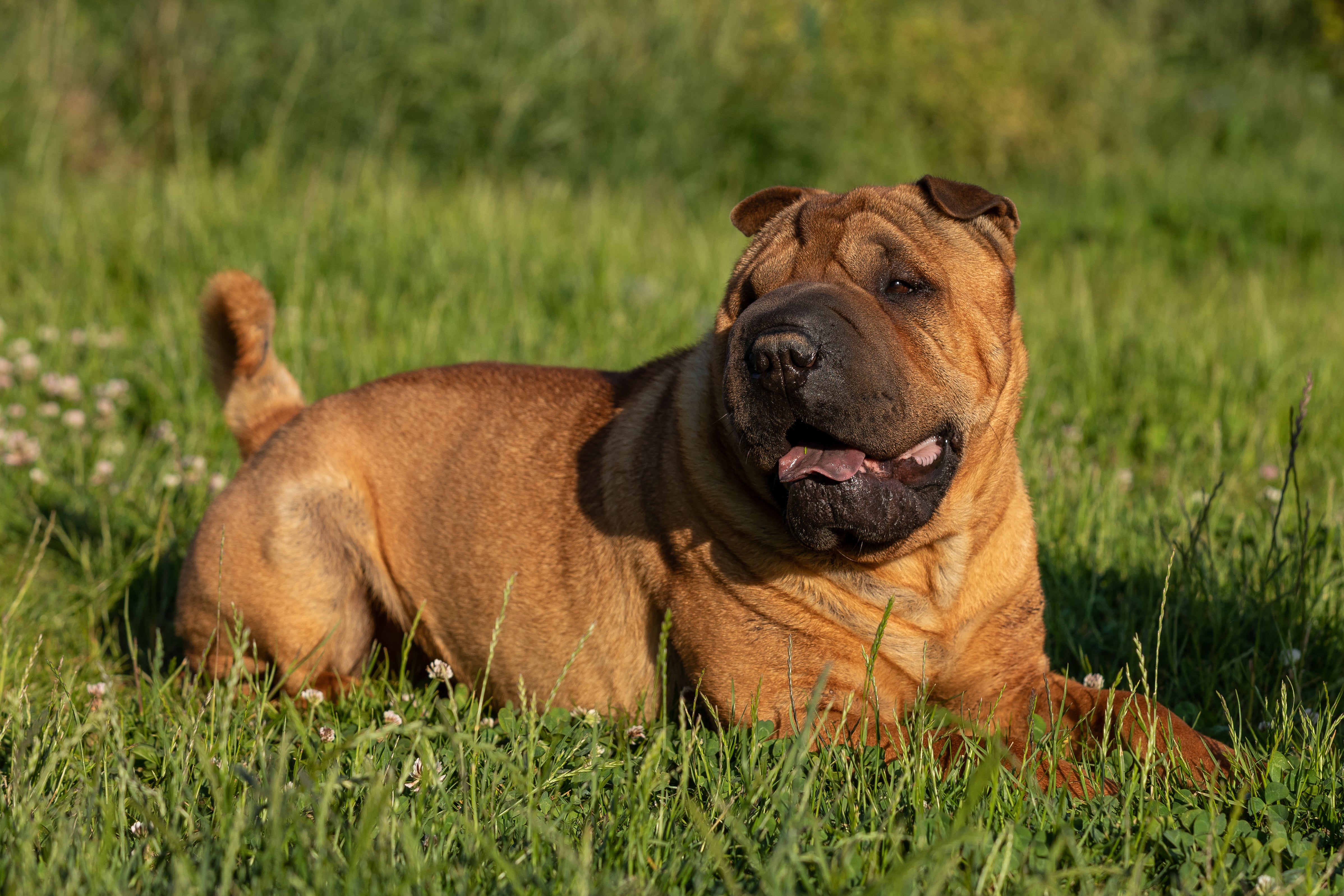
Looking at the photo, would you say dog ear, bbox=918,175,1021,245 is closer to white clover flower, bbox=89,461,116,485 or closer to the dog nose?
the dog nose

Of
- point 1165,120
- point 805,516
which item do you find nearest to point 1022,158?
point 1165,120

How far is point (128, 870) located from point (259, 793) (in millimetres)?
244

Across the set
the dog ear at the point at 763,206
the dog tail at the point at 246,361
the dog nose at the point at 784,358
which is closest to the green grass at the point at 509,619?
the dog tail at the point at 246,361

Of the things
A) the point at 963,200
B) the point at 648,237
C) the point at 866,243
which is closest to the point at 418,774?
the point at 866,243

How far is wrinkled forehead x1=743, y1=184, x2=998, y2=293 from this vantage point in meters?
2.89

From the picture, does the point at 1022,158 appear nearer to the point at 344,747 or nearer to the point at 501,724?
the point at 501,724

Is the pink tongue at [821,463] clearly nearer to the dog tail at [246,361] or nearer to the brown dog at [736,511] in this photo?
the brown dog at [736,511]

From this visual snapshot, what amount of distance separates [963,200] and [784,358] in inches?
31.1

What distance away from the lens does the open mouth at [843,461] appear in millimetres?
2664

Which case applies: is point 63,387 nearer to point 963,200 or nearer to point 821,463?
point 821,463

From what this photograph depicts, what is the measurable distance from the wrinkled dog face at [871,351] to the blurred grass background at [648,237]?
3.02ft

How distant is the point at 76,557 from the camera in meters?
4.20

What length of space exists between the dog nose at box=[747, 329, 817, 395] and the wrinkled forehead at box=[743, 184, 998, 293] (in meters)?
0.39

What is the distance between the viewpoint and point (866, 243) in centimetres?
293
